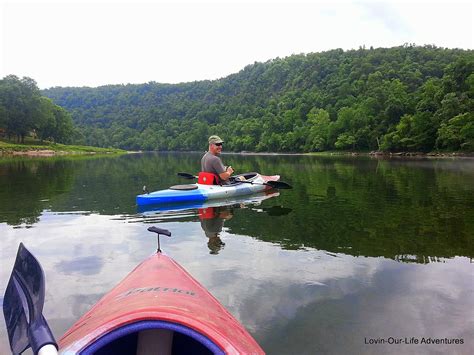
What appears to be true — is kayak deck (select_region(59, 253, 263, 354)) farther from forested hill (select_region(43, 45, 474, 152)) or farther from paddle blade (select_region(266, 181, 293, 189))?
forested hill (select_region(43, 45, 474, 152))

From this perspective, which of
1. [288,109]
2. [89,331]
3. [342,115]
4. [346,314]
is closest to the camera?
[89,331]

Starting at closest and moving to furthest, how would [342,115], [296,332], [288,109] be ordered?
[296,332], [342,115], [288,109]

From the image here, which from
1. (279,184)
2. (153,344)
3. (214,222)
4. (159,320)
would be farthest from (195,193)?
(159,320)

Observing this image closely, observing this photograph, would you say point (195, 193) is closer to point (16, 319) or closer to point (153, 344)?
point (153, 344)

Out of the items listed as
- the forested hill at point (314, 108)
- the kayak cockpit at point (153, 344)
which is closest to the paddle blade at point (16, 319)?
the kayak cockpit at point (153, 344)

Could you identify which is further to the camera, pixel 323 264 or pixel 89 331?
pixel 323 264

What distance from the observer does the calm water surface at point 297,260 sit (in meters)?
5.08

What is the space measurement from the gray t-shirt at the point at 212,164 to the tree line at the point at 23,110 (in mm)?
78350

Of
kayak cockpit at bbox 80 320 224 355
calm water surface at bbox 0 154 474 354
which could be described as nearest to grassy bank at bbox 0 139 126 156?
calm water surface at bbox 0 154 474 354

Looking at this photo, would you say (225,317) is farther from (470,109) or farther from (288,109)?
(288,109)

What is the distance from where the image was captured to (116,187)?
67.2ft

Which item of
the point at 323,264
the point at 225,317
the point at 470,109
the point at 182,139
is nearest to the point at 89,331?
the point at 225,317

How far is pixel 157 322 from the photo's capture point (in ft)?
9.62

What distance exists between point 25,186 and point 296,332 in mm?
18866
